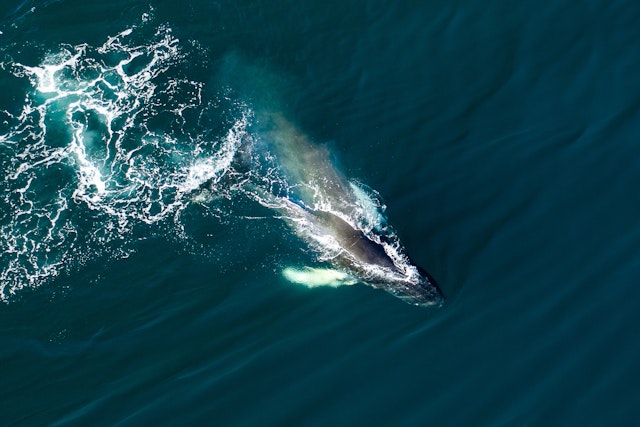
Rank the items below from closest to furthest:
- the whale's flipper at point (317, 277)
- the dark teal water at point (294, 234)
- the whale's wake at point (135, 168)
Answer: the dark teal water at point (294, 234), the whale's flipper at point (317, 277), the whale's wake at point (135, 168)

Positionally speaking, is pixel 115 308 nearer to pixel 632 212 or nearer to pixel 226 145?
pixel 226 145

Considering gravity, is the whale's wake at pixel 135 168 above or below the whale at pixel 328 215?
above

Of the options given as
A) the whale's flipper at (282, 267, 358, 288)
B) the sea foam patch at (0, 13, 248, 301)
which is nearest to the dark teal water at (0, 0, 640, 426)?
the sea foam patch at (0, 13, 248, 301)

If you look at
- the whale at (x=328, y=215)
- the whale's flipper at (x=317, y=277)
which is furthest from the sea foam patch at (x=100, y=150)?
the whale's flipper at (x=317, y=277)

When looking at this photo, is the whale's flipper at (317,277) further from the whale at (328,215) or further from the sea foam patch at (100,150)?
the sea foam patch at (100,150)

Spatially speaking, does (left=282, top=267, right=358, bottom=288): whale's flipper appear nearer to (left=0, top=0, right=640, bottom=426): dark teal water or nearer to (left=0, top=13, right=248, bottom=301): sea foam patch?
(left=0, top=0, right=640, bottom=426): dark teal water

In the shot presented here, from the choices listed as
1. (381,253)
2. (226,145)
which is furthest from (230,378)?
(226,145)
